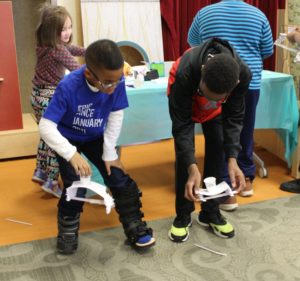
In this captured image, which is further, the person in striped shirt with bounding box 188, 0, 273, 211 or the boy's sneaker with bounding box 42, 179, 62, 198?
the boy's sneaker with bounding box 42, 179, 62, 198

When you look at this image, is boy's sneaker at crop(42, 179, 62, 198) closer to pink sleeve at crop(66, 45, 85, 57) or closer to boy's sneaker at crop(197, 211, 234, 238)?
pink sleeve at crop(66, 45, 85, 57)

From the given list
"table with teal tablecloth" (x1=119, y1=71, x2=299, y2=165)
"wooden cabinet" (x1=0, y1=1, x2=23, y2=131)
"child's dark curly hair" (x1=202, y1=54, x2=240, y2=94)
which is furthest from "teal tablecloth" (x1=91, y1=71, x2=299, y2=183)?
"wooden cabinet" (x1=0, y1=1, x2=23, y2=131)

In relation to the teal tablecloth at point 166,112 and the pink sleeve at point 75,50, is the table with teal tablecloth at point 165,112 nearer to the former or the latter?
the teal tablecloth at point 166,112

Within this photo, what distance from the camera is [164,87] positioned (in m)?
2.30

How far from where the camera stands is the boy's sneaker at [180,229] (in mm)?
1944

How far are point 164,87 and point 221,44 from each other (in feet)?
2.01

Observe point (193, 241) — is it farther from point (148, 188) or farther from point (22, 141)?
point (22, 141)

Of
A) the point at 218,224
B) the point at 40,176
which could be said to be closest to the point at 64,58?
the point at 40,176

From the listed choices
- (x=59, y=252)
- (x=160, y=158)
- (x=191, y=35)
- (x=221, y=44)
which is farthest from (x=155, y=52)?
(x=59, y=252)

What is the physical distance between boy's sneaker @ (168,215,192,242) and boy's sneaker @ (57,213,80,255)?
0.44 m

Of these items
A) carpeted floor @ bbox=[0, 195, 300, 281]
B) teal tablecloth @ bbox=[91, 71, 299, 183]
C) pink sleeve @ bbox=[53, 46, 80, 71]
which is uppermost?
pink sleeve @ bbox=[53, 46, 80, 71]

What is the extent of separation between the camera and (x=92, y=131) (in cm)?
176

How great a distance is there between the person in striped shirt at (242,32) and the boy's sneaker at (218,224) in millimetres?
210

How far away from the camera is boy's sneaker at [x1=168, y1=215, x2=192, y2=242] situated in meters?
1.94
